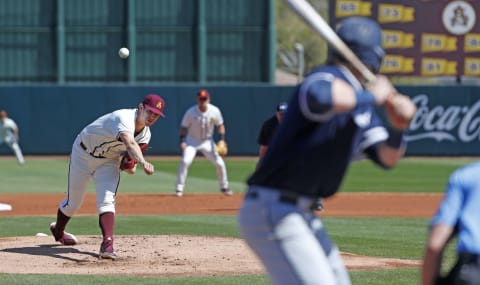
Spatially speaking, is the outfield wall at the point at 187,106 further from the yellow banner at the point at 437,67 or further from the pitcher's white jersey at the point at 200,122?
the pitcher's white jersey at the point at 200,122

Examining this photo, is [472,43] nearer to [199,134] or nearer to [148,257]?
[199,134]

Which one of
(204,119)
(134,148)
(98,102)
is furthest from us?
(98,102)

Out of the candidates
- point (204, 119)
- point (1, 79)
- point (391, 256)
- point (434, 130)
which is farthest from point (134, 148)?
point (1, 79)

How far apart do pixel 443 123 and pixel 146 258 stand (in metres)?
21.6

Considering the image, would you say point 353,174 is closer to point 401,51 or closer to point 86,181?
point 401,51

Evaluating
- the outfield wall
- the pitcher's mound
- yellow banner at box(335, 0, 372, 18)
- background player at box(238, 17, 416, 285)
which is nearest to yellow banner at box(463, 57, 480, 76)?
the outfield wall

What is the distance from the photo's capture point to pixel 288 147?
4.89 metres

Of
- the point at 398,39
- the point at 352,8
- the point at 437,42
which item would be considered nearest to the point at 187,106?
the point at 352,8

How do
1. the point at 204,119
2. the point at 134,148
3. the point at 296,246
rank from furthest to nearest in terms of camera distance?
the point at 204,119 < the point at 134,148 < the point at 296,246

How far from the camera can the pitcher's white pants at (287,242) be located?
4.82m

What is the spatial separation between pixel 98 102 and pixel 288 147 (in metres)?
25.7

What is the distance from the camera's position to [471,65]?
29.6 metres

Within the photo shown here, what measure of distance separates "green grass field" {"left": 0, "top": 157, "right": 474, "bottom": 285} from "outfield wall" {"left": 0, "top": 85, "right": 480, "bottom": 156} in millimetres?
673

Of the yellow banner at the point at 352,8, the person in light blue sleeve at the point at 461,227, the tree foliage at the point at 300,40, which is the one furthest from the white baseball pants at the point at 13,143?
the tree foliage at the point at 300,40
